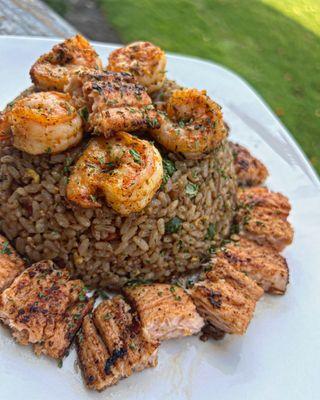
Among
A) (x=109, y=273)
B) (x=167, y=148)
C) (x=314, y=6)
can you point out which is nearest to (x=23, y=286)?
(x=109, y=273)

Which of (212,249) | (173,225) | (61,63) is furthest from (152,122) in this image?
(212,249)

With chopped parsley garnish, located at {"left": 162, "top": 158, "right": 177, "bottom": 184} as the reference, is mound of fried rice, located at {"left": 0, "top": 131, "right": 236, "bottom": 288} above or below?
below

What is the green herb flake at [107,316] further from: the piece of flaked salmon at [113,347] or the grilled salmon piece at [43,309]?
the grilled salmon piece at [43,309]

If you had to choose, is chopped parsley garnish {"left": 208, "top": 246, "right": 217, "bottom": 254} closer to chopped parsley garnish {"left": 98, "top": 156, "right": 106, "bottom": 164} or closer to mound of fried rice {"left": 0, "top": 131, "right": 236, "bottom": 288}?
mound of fried rice {"left": 0, "top": 131, "right": 236, "bottom": 288}

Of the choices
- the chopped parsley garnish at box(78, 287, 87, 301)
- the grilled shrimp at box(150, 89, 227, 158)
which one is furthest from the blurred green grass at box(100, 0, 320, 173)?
the chopped parsley garnish at box(78, 287, 87, 301)

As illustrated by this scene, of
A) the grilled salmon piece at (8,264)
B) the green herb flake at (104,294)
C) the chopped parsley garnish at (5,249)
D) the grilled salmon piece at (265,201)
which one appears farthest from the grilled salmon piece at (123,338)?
the grilled salmon piece at (265,201)

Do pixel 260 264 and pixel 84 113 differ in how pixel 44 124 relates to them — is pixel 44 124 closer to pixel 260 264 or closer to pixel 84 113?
pixel 84 113

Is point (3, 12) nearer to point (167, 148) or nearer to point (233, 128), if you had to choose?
point (233, 128)
